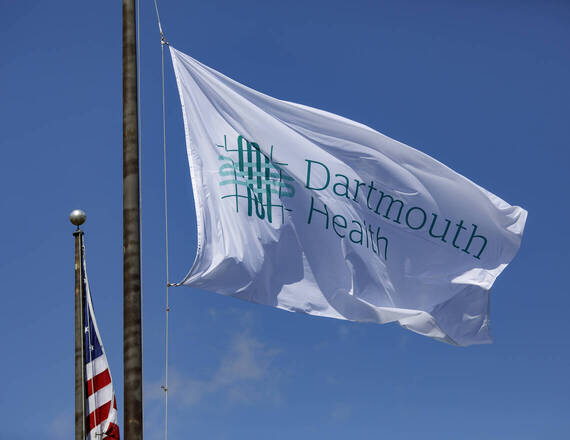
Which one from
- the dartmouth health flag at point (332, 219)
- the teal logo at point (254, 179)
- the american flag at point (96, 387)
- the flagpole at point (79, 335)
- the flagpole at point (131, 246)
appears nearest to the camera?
the flagpole at point (131, 246)

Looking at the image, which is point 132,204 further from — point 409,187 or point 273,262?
point 409,187

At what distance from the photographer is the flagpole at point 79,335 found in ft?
42.8

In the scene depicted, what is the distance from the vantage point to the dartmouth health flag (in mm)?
13969

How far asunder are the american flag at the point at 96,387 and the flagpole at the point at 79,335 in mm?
107

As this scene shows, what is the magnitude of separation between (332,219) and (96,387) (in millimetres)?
4684

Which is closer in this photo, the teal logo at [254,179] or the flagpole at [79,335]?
the flagpole at [79,335]

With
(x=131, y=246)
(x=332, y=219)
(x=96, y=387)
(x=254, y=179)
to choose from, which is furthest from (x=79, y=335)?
(x=332, y=219)

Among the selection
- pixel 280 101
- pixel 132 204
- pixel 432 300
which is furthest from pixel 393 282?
pixel 132 204

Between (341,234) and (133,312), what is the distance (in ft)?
17.5

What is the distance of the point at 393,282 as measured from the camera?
1602 cm

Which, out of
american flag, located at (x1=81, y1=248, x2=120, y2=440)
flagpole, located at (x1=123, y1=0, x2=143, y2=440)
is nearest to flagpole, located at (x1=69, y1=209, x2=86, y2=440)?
american flag, located at (x1=81, y1=248, x2=120, y2=440)

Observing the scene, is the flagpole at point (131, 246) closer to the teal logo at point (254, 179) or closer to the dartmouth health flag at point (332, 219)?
the dartmouth health flag at point (332, 219)

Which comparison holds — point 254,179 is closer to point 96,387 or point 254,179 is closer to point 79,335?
point 79,335

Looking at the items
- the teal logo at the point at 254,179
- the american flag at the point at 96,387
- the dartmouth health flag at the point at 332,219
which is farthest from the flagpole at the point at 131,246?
the american flag at the point at 96,387
